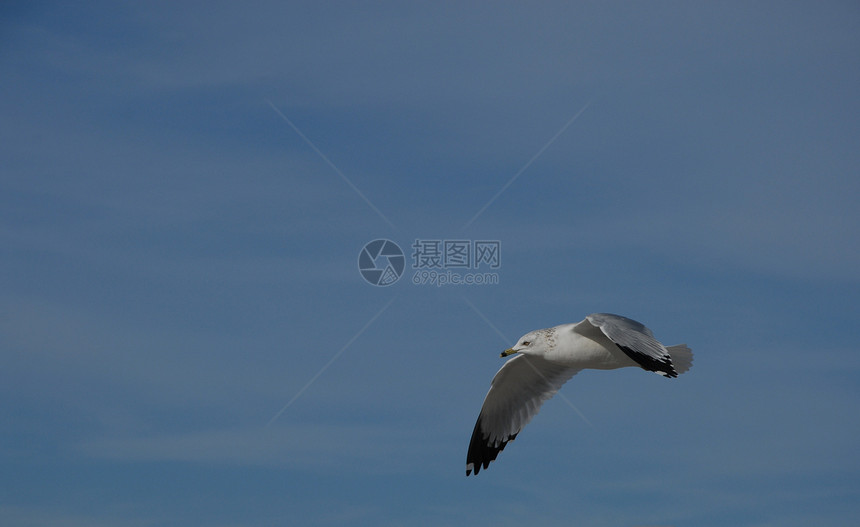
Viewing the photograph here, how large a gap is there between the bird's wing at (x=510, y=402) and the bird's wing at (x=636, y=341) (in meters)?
2.09

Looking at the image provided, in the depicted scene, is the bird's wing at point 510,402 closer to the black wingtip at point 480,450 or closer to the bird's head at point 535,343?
the black wingtip at point 480,450

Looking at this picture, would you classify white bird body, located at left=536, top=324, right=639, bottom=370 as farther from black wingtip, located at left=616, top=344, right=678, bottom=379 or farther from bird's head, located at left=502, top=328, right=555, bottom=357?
black wingtip, located at left=616, top=344, right=678, bottom=379

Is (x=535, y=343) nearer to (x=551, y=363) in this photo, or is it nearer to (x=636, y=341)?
(x=551, y=363)

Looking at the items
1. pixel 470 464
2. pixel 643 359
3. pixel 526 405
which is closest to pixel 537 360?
pixel 526 405

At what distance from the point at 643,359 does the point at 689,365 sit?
2.61 metres

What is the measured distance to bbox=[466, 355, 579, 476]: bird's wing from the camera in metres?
12.4

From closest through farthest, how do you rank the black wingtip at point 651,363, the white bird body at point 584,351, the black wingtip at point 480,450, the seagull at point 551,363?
the black wingtip at point 651,363, the seagull at point 551,363, the white bird body at point 584,351, the black wingtip at point 480,450

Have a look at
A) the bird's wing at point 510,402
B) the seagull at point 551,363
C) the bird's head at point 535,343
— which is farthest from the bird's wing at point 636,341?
the bird's wing at point 510,402

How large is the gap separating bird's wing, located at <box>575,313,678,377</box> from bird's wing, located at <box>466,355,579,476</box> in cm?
209

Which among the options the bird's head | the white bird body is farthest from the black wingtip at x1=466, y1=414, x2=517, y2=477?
the white bird body

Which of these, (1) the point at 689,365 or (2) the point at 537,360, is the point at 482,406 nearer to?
(2) the point at 537,360

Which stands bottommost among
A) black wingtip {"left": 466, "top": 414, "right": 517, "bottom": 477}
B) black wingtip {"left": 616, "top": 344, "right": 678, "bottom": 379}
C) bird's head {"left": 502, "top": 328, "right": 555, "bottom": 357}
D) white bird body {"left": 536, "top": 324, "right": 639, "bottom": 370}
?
black wingtip {"left": 616, "top": 344, "right": 678, "bottom": 379}

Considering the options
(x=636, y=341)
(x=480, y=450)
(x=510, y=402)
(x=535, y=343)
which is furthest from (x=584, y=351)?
(x=480, y=450)

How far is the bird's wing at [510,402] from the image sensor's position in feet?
40.8
